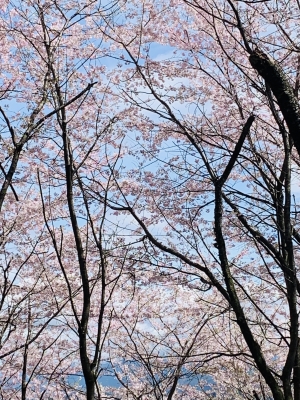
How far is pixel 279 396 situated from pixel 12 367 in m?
9.82

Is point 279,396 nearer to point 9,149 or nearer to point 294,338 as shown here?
point 294,338

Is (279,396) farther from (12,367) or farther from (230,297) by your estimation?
(12,367)

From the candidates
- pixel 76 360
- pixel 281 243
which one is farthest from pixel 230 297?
pixel 76 360

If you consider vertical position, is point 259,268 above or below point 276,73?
above

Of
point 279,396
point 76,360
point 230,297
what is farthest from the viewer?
point 76,360

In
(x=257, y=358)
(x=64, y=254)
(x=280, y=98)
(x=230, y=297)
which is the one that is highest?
(x=64, y=254)

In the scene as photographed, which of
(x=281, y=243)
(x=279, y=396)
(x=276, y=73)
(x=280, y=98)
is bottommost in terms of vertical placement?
(x=279, y=396)

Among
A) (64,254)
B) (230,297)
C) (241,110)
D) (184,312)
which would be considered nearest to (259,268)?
(184,312)

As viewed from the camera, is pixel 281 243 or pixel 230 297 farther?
pixel 281 243

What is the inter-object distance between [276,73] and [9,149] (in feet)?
8.38

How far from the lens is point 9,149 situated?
161 inches

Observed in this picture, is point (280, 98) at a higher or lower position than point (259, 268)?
lower

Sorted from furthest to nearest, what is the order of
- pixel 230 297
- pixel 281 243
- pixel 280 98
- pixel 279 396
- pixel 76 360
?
pixel 76 360, pixel 281 243, pixel 230 297, pixel 279 396, pixel 280 98

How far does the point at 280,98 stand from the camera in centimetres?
329
